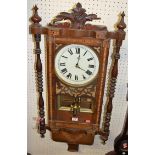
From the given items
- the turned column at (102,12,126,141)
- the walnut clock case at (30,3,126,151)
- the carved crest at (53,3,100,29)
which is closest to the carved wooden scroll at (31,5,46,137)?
the walnut clock case at (30,3,126,151)

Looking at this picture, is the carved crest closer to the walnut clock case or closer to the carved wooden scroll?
the walnut clock case

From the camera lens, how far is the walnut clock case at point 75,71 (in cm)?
105

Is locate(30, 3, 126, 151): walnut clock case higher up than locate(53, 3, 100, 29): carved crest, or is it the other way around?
locate(53, 3, 100, 29): carved crest

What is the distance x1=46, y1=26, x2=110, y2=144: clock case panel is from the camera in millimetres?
1065

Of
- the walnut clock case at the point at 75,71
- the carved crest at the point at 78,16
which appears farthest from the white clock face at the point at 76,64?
the carved crest at the point at 78,16

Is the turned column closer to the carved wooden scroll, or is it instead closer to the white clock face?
the white clock face

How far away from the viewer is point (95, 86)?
1175 millimetres

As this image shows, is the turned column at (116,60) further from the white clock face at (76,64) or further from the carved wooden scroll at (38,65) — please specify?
the carved wooden scroll at (38,65)

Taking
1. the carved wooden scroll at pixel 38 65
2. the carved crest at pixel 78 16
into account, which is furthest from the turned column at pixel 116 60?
the carved wooden scroll at pixel 38 65

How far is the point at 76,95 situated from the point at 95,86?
106mm

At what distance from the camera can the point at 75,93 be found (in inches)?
47.4

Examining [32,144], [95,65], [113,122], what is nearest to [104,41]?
[95,65]

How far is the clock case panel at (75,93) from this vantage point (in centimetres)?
107

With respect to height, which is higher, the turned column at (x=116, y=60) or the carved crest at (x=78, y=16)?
the carved crest at (x=78, y=16)
